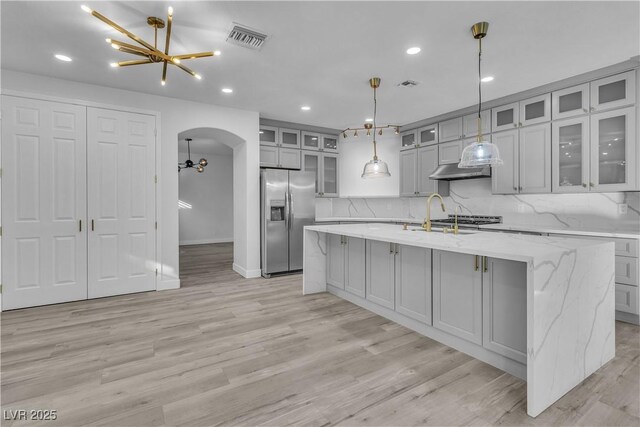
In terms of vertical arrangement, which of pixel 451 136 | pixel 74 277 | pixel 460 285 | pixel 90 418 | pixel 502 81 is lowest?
pixel 90 418

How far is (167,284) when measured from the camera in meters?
4.41

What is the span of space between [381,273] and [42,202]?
13.3ft

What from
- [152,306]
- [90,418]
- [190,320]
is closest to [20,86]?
[152,306]

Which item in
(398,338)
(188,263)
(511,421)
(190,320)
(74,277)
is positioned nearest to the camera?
(511,421)

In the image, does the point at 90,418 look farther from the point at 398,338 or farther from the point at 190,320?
the point at 398,338

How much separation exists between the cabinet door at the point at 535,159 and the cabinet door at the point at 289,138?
11.9 feet

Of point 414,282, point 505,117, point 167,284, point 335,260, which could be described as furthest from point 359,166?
point 167,284

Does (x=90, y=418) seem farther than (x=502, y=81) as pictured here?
No

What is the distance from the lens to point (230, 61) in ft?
10.7

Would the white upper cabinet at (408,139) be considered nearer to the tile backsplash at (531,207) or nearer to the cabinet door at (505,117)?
the tile backsplash at (531,207)

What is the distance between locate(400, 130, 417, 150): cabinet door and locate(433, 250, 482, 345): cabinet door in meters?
3.63

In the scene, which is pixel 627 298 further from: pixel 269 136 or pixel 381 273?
pixel 269 136

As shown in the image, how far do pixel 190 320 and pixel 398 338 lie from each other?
2.11 meters

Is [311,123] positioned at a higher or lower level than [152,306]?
higher
